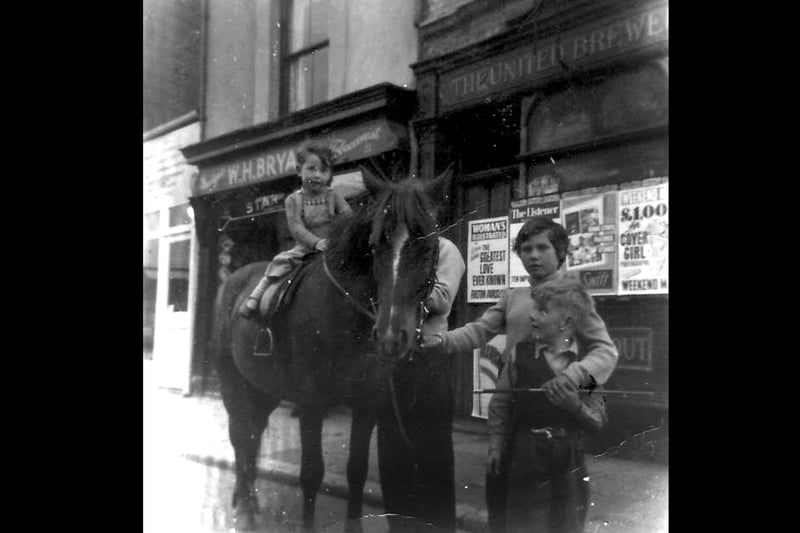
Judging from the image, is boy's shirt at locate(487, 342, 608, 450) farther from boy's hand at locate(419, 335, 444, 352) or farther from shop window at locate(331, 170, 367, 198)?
shop window at locate(331, 170, 367, 198)

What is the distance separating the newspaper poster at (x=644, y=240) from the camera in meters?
→ 2.79

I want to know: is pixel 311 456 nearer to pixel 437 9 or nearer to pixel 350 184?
pixel 350 184

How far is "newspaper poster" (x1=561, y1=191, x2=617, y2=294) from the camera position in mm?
2828

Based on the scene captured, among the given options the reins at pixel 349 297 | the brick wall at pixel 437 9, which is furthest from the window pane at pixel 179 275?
the brick wall at pixel 437 9

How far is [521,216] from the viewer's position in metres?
2.97

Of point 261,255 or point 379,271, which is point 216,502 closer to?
point 261,255

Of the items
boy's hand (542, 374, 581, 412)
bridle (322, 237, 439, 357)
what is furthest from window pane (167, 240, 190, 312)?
boy's hand (542, 374, 581, 412)

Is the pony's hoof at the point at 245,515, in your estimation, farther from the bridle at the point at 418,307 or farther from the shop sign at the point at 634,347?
the shop sign at the point at 634,347

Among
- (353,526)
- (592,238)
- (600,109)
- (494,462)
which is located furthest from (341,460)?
(600,109)

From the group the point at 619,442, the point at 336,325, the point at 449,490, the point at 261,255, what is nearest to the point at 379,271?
the point at 336,325

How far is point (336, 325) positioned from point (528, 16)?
1.49 meters

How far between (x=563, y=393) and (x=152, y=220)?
2231mm

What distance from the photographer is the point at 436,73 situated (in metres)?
3.13

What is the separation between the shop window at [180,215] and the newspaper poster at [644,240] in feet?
6.74
